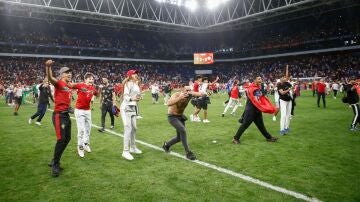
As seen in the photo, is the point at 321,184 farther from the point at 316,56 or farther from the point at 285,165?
the point at 316,56

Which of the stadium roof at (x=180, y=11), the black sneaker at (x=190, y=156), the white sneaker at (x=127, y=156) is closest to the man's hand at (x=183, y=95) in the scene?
the black sneaker at (x=190, y=156)

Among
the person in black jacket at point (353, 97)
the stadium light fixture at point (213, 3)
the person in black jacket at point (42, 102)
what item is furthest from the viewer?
the stadium light fixture at point (213, 3)

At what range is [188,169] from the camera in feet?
21.1

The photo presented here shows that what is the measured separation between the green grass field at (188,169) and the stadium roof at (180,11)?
28.3 meters

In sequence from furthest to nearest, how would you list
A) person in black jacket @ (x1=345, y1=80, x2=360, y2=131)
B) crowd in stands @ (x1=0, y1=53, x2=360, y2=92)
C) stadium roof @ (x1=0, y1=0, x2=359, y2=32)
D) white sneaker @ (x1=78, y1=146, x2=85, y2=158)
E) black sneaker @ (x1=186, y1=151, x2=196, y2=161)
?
crowd in stands @ (x1=0, y1=53, x2=360, y2=92), stadium roof @ (x1=0, y1=0, x2=359, y2=32), person in black jacket @ (x1=345, y1=80, x2=360, y2=131), white sneaker @ (x1=78, y1=146, x2=85, y2=158), black sneaker @ (x1=186, y1=151, x2=196, y2=161)

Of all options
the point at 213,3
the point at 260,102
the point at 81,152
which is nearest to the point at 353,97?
the point at 260,102

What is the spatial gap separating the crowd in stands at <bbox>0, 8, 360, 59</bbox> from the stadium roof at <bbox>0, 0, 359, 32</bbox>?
331 centimetres

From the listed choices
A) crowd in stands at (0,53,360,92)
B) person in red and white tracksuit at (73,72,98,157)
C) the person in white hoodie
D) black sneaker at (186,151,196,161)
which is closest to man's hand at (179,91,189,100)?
the person in white hoodie

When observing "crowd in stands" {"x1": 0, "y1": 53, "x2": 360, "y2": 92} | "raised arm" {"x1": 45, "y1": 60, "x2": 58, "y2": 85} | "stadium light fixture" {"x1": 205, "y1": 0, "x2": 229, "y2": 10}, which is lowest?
"raised arm" {"x1": 45, "y1": 60, "x2": 58, "y2": 85}

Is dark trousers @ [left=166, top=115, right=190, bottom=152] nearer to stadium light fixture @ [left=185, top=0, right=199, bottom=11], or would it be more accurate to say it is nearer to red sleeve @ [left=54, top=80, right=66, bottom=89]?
red sleeve @ [left=54, top=80, right=66, bottom=89]

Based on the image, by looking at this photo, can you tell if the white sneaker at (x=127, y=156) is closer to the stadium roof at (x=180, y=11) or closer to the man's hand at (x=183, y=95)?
the man's hand at (x=183, y=95)

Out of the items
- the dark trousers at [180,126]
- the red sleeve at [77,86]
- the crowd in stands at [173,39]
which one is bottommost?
the dark trousers at [180,126]

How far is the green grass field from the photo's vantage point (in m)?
5.09

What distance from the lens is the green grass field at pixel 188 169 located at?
16.7 feet
